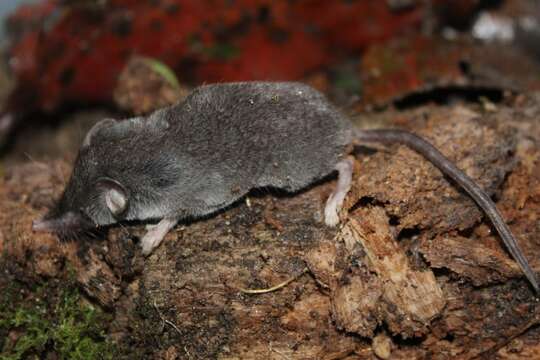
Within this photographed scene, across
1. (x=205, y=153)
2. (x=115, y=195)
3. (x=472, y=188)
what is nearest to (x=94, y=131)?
(x=115, y=195)

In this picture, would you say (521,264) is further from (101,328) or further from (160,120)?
(101,328)

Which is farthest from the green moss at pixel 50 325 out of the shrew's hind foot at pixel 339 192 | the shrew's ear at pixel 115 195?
the shrew's hind foot at pixel 339 192

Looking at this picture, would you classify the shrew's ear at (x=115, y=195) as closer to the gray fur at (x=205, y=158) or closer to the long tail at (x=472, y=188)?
the gray fur at (x=205, y=158)

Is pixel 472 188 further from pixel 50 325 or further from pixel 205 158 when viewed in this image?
pixel 50 325

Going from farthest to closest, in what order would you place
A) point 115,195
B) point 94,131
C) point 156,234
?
point 94,131 < point 156,234 < point 115,195

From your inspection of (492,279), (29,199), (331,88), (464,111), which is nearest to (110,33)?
(29,199)

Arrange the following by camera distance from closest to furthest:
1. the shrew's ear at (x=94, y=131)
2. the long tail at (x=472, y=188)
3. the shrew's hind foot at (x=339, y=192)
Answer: the long tail at (x=472, y=188), the shrew's hind foot at (x=339, y=192), the shrew's ear at (x=94, y=131)
